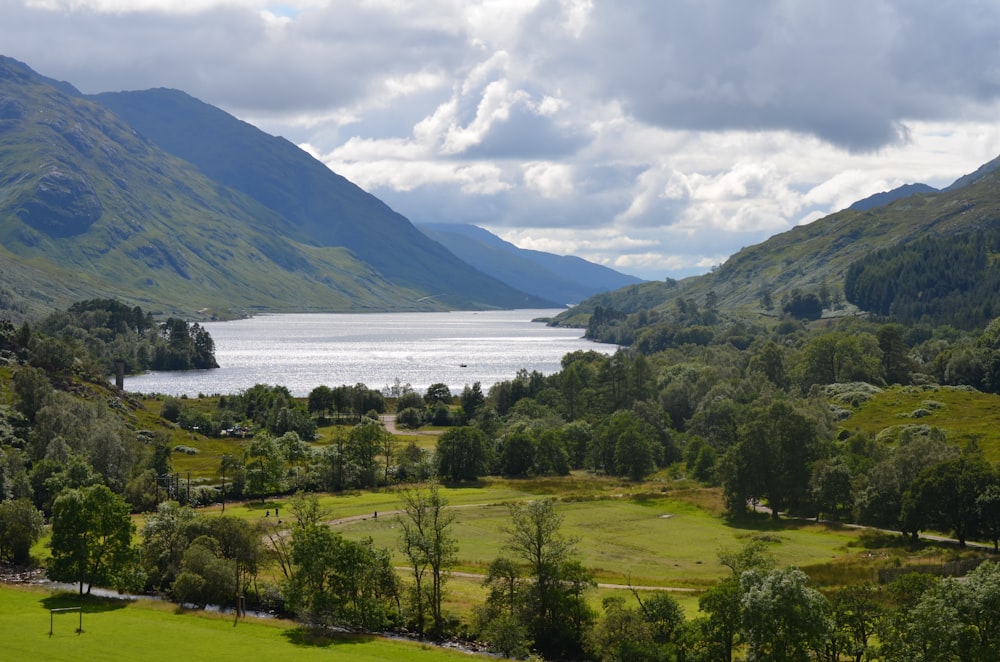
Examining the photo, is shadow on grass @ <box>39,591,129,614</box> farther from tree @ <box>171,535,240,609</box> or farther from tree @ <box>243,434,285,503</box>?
tree @ <box>243,434,285,503</box>

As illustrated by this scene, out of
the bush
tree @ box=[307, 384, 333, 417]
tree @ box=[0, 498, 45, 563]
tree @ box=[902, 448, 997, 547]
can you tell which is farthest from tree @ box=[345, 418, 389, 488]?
tree @ box=[902, 448, 997, 547]

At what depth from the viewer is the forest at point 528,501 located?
199 ft

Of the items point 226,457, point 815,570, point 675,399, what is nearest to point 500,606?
point 815,570

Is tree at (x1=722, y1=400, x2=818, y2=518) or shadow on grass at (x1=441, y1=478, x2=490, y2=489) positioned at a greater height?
tree at (x1=722, y1=400, x2=818, y2=518)

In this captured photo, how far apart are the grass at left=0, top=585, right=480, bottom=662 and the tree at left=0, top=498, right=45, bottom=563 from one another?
536 inches

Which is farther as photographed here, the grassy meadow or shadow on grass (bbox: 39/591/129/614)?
the grassy meadow

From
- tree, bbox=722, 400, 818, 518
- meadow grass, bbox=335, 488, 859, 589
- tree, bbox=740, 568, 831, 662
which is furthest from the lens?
tree, bbox=722, 400, 818, 518

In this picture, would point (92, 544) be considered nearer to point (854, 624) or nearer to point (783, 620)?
point (783, 620)

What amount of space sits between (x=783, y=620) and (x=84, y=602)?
52.7 m

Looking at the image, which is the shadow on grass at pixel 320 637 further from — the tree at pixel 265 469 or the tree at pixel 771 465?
the tree at pixel 771 465

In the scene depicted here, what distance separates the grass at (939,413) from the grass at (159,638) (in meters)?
97.8

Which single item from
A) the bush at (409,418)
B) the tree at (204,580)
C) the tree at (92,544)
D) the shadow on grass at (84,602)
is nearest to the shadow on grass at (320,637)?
the tree at (204,580)

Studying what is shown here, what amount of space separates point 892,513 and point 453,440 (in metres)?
64.6

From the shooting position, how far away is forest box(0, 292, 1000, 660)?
60.5 m
